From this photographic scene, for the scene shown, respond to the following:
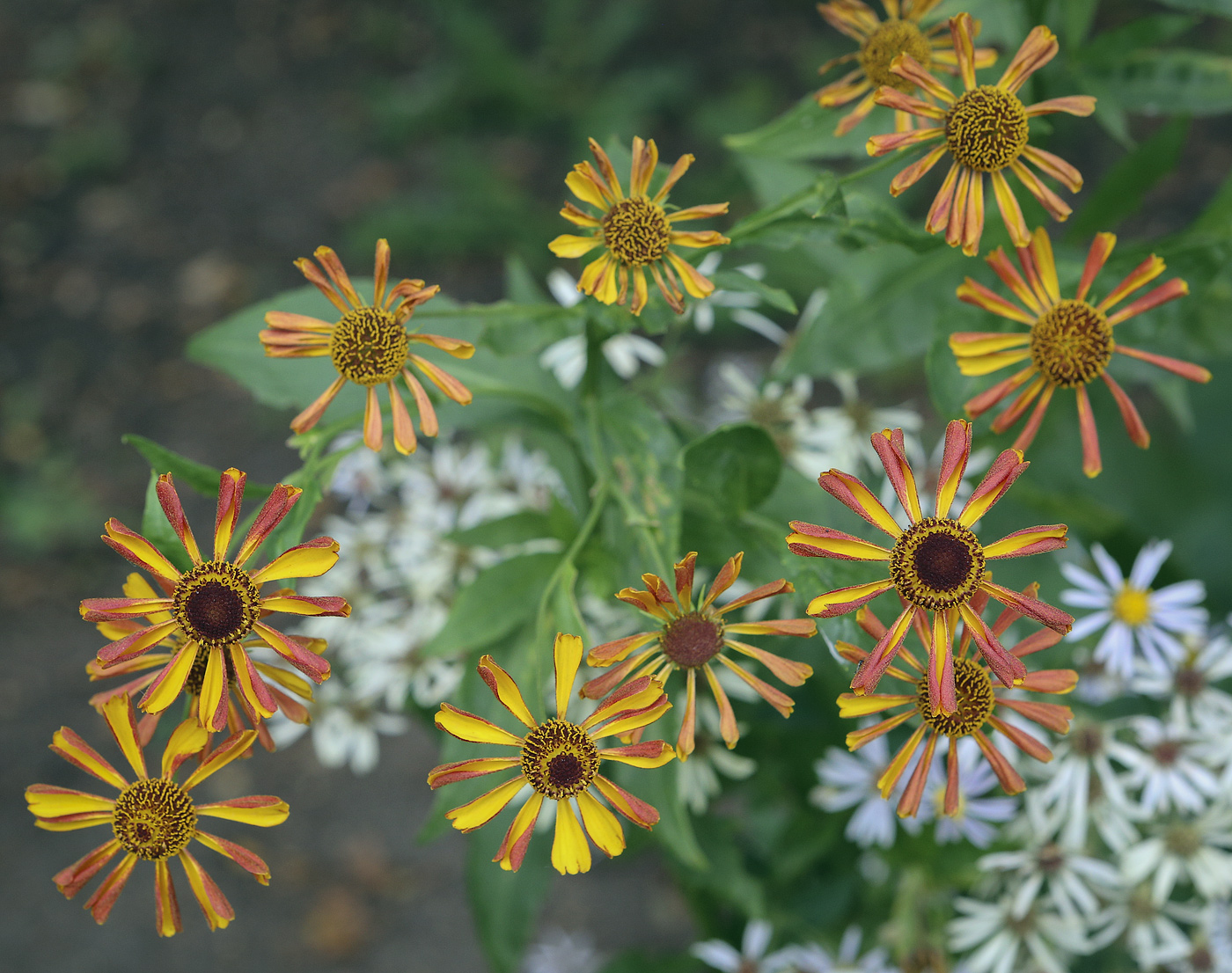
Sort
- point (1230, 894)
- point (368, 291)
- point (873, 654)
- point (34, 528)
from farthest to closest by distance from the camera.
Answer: point (34, 528)
point (1230, 894)
point (368, 291)
point (873, 654)

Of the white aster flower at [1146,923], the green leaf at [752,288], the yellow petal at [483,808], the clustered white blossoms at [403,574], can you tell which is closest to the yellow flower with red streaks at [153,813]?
the yellow petal at [483,808]

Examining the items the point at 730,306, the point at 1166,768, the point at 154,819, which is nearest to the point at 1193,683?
the point at 1166,768

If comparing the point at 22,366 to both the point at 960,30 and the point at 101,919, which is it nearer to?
the point at 101,919

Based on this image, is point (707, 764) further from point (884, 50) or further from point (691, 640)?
point (884, 50)

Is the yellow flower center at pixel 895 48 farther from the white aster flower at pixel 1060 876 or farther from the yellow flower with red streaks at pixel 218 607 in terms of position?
the white aster flower at pixel 1060 876

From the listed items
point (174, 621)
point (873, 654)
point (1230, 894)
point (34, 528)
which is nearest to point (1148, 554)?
point (1230, 894)

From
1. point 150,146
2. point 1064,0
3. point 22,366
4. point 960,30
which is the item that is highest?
point 150,146
